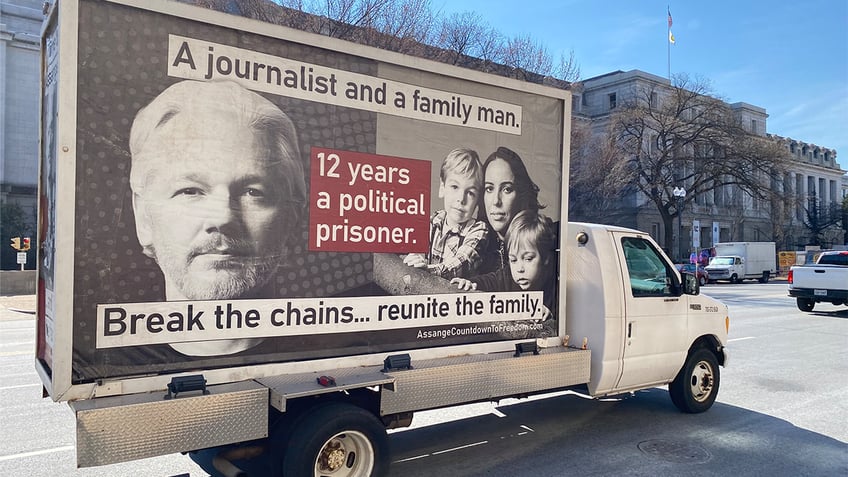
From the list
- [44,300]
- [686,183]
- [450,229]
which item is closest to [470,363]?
[450,229]

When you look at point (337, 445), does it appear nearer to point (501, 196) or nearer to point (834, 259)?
point (501, 196)

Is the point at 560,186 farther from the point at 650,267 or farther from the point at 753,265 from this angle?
the point at 753,265

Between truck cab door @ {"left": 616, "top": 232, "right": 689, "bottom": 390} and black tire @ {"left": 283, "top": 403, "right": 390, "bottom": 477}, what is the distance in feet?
9.43

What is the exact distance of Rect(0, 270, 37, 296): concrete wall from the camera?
23453 millimetres

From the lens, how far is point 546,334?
19.0 feet

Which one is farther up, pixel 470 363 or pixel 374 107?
pixel 374 107

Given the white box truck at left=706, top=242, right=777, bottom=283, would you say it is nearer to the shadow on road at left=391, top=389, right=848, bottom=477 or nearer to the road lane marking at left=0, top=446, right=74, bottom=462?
the shadow on road at left=391, top=389, right=848, bottom=477

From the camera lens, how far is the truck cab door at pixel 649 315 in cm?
610

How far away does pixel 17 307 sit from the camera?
19.2m

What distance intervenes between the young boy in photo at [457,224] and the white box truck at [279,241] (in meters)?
0.02

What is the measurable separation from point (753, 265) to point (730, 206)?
30.5 meters

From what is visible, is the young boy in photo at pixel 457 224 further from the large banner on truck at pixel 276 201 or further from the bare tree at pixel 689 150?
the bare tree at pixel 689 150

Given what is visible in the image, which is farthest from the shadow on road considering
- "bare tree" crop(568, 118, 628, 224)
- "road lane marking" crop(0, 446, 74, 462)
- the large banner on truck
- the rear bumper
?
"bare tree" crop(568, 118, 628, 224)

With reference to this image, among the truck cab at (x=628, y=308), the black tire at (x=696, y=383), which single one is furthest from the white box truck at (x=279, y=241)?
the black tire at (x=696, y=383)
